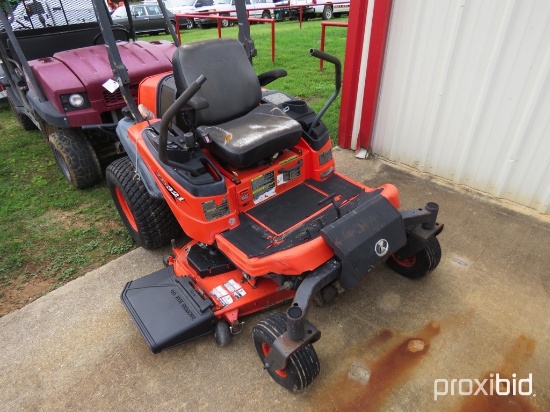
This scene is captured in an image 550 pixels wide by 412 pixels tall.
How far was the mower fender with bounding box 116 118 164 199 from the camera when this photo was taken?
2582 mm

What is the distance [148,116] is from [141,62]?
1.04m

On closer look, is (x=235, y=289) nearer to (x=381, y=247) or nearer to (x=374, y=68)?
(x=381, y=247)

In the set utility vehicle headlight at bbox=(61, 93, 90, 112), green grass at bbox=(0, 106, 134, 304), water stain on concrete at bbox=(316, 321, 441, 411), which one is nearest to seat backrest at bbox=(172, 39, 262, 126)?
green grass at bbox=(0, 106, 134, 304)

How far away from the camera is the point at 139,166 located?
2736mm

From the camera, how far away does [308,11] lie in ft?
55.3

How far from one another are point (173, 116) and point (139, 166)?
91 cm

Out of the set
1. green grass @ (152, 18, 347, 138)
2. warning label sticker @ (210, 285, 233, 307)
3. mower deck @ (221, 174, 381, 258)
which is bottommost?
green grass @ (152, 18, 347, 138)

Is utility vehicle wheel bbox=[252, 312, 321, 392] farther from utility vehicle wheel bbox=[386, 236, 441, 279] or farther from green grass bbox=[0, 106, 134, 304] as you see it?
green grass bbox=[0, 106, 134, 304]

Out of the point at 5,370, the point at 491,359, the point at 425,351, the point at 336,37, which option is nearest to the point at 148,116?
the point at 5,370

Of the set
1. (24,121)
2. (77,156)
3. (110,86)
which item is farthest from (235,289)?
(24,121)

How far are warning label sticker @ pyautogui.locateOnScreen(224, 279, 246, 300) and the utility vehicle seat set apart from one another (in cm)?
70

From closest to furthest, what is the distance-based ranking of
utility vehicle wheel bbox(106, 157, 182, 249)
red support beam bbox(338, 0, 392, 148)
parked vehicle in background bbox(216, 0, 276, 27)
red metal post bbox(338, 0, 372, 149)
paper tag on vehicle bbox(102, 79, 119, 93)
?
utility vehicle wheel bbox(106, 157, 182, 249) < paper tag on vehicle bbox(102, 79, 119, 93) < red support beam bbox(338, 0, 392, 148) < red metal post bbox(338, 0, 372, 149) < parked vehicle in background bbox(216, 0, 276, 27)

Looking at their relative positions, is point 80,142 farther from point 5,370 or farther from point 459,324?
point 459,324

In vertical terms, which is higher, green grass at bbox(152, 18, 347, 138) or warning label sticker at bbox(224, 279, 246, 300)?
warning label sticker at bbox(224, 279, 246, 300)
